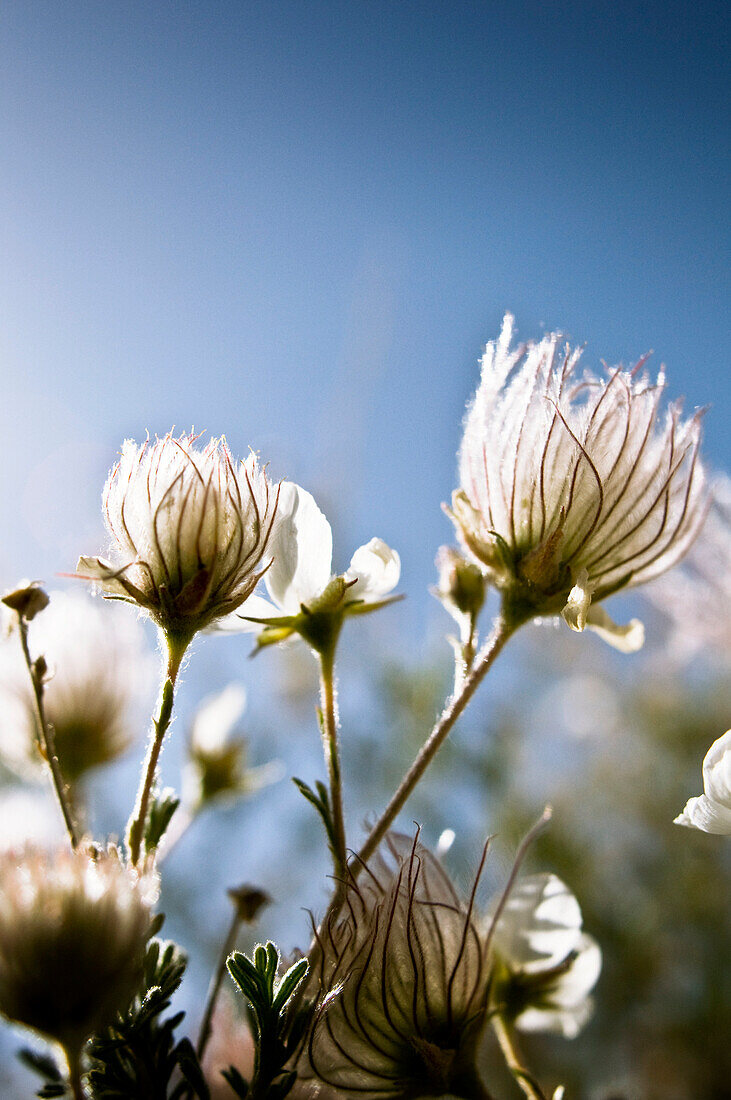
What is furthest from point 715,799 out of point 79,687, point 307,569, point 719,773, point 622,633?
point 79,687

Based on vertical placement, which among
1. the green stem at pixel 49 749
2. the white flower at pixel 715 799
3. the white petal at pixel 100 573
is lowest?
the green stem at pixel 49 749

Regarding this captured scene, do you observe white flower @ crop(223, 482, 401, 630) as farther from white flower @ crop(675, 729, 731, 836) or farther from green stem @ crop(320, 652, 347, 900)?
white flower @ crop(675, 729, 731, 836)

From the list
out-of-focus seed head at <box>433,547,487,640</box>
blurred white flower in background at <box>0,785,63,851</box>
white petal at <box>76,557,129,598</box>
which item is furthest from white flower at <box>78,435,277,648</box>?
blurred white flower in background at <box>0,785,63,851</box>

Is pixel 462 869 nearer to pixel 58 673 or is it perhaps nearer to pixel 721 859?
pixel 58 673

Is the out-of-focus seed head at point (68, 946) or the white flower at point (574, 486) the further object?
the white flower at point (574, 486)

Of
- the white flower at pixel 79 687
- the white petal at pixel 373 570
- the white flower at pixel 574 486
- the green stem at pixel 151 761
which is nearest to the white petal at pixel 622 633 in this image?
the white flower at pixel 574 486

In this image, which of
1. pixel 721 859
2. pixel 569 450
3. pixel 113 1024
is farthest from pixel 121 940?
pixel 721 859

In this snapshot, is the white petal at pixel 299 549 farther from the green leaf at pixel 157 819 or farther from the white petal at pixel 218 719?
the white petal at pixel 218 719
